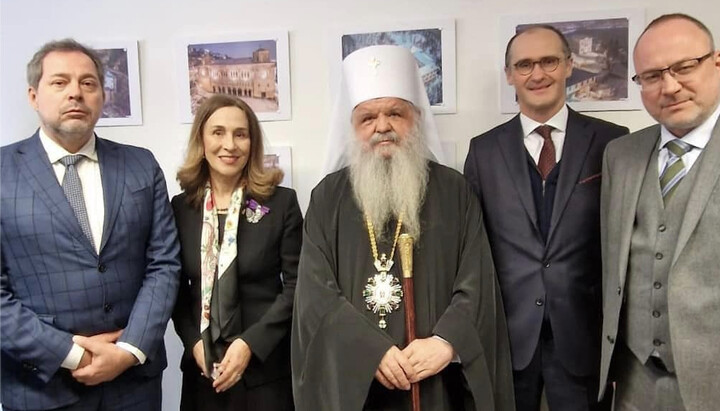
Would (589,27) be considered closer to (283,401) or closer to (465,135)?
(465,135)

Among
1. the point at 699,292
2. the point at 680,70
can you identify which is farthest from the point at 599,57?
the point at 699,292

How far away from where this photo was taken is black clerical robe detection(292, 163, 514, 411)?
178cm

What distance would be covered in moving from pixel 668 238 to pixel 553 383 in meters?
0.68

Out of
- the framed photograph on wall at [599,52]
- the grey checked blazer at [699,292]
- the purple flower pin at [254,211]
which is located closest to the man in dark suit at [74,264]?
the purple flower pin at [254,211]

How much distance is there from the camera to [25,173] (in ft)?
6.00

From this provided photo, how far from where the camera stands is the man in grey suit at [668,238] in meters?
1.50

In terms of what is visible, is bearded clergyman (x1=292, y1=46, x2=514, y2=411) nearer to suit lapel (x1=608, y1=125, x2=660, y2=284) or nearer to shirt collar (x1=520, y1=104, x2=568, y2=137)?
shirt collar (x1=520, y1=104, x2=568, y2=137)

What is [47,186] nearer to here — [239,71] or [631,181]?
[239,71]

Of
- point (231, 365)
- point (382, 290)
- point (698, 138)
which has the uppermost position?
point (698, 138)

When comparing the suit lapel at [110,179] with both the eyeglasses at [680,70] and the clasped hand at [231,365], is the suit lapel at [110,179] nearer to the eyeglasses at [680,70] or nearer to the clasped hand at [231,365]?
the clasped hand at [231,365]

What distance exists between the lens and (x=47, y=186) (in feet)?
5.97

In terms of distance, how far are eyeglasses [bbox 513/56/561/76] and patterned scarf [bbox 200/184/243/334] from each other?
1.19m

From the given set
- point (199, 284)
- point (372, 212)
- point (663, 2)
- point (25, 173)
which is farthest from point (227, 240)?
point (663, 2)

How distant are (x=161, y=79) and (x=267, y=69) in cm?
58
